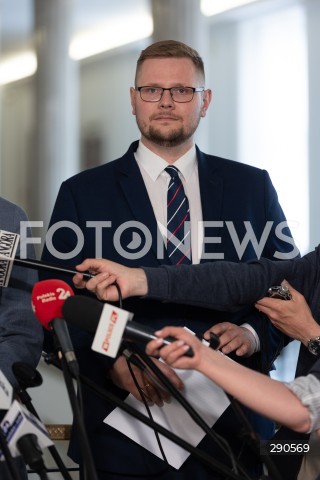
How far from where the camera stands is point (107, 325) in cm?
164

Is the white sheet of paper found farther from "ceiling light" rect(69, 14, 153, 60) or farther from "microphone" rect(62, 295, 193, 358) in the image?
"ceiling light" rect(69, 14, 153, 60)

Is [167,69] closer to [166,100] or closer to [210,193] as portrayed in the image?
[166,100]

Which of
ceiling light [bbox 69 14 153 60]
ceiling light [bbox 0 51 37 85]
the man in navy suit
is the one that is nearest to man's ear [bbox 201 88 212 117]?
the man in navy suit

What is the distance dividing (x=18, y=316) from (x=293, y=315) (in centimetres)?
71

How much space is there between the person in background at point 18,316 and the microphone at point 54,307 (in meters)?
0.53

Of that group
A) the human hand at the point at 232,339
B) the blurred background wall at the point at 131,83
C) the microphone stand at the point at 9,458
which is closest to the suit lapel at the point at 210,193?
the human hand at the point at 232,339

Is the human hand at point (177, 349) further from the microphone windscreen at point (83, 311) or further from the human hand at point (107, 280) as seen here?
the human hand at point (107, 280)

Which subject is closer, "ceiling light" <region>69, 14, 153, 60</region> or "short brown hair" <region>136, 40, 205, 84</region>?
"short brown hair" <region>136, 40, 205, 84</region>

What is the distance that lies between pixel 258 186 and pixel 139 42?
9.28ft

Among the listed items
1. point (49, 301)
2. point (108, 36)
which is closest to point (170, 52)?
point (49, 301)

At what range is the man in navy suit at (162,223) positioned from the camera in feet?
8.23

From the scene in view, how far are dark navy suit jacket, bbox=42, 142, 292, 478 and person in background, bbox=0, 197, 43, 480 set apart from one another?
15 centimetres

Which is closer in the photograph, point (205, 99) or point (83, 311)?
point (83, 311)

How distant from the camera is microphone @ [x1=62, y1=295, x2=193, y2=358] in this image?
1.63 m
